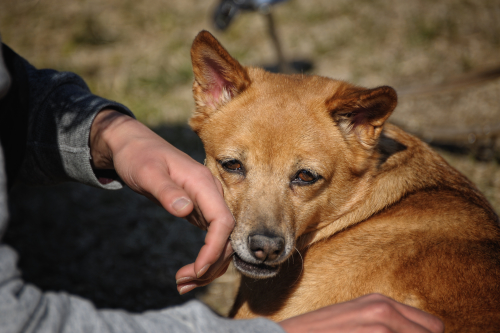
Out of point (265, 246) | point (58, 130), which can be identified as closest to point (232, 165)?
point (265, 246)

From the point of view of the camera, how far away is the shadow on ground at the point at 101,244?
3.42m

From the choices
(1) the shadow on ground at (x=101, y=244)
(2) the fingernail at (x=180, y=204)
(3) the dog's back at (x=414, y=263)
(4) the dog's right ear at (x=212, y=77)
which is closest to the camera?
(2) the fingernail at (x=180, y=204)

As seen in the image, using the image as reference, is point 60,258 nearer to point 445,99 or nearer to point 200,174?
point 200,174

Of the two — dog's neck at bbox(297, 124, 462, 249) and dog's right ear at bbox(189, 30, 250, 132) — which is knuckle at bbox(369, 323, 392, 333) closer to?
dog's neck at bbox(297, 124, 462, 249)

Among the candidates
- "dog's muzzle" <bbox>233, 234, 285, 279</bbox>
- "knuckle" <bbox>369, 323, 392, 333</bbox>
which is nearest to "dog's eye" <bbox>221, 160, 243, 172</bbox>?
"dog's muzzle" <bbox>233, 234, 285, 279</bbox>

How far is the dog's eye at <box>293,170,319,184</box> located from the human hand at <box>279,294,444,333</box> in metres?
0.95

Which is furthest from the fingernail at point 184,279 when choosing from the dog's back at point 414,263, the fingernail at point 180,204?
the dog's back at point 414,263

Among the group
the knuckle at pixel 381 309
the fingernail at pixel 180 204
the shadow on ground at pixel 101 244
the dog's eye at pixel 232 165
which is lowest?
the shadow on ground at pixel 101 244

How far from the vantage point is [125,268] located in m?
3.63

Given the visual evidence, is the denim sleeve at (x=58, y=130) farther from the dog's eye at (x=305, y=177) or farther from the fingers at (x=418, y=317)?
the fingers at (x=418, y=317)

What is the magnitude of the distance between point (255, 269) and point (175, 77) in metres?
4.86

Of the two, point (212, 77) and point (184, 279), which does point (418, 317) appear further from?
point (212, 77)

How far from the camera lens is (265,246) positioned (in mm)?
1978

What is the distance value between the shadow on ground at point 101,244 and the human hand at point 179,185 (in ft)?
5.99
